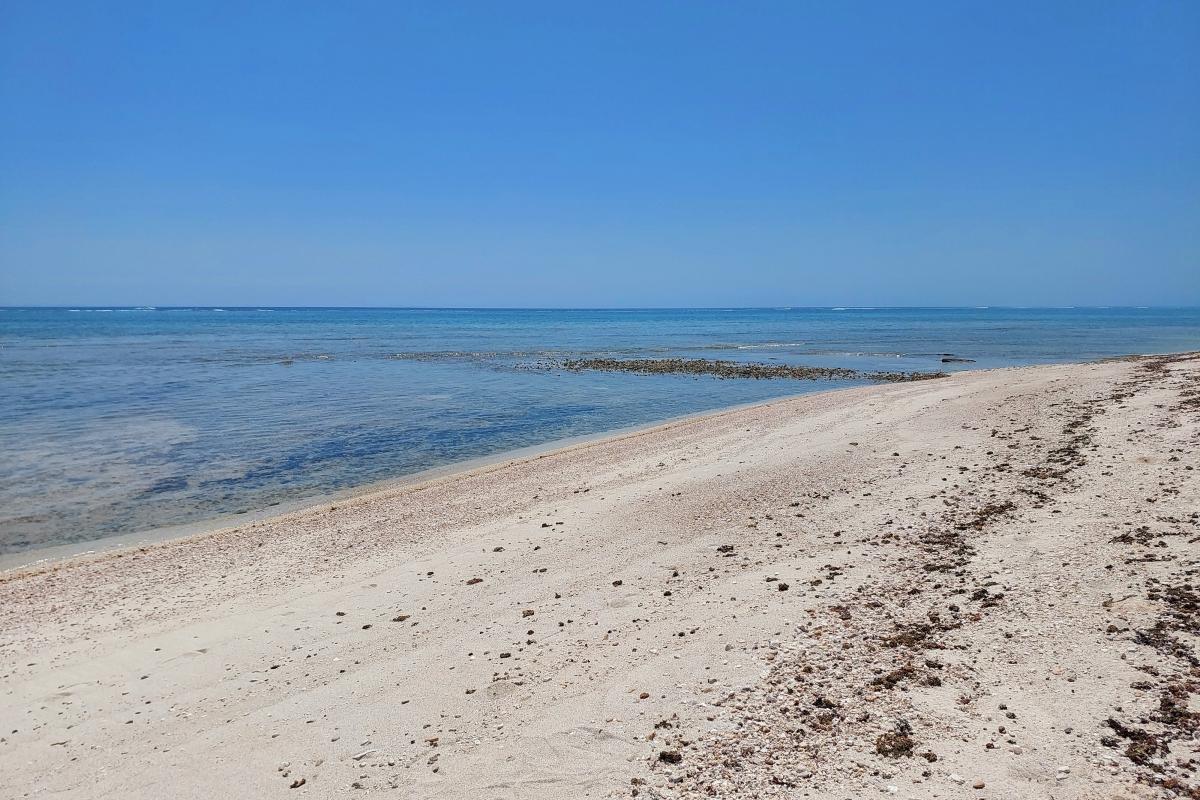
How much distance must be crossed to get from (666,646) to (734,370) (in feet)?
117

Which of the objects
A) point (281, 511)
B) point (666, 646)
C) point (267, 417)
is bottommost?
point (281, 511)

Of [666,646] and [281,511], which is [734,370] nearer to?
[281,511]

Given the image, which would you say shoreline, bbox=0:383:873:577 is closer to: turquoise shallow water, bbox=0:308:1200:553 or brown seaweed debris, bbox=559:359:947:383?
turquoise shallow water, bbox=0:308:1200:553

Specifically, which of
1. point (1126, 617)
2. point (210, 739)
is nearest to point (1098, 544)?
point (1126, 617)

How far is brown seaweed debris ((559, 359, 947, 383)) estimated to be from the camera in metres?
36.3

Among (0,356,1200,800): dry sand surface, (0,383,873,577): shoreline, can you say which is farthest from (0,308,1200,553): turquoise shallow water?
(0,356,1200,800): dry sand surface

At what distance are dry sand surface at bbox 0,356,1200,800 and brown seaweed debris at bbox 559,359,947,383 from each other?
25.5 meters

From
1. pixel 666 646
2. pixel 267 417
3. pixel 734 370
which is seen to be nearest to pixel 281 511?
pixel 666 646

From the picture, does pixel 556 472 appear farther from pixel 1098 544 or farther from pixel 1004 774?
pixel 1004 774

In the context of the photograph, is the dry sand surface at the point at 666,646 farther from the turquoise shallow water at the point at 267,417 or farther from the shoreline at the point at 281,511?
the turquoise shallow water at the point at 267,417

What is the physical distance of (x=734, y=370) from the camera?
40594 millimetres

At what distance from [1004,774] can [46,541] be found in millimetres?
13887

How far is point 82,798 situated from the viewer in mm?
4648

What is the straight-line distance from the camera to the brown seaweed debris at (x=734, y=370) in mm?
36344
